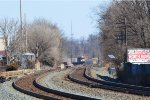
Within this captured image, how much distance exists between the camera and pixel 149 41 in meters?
64.5

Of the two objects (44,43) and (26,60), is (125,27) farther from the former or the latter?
(44,43)

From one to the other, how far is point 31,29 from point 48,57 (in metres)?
17.5

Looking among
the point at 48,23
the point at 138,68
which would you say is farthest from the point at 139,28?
the point at 48,23

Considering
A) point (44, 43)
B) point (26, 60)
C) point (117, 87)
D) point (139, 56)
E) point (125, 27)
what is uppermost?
point (125, 27)

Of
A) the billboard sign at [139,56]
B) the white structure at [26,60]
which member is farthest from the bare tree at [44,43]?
the billboard sign at [139,56]

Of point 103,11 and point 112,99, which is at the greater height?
point 103,11

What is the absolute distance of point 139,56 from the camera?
145ft

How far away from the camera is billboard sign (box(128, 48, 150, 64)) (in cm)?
4403

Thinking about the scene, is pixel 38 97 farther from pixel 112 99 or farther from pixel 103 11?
pixel 103 11

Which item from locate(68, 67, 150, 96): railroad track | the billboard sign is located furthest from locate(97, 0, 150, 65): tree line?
locate(68, 67, 150, 96): railroad track

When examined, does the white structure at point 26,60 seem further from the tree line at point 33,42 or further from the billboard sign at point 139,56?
the billboard sign at point 139,56

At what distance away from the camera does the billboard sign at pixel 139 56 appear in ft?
144

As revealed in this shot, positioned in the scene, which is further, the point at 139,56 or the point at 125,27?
the point at 125,27

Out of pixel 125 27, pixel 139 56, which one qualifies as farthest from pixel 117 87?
pixel 125 27
